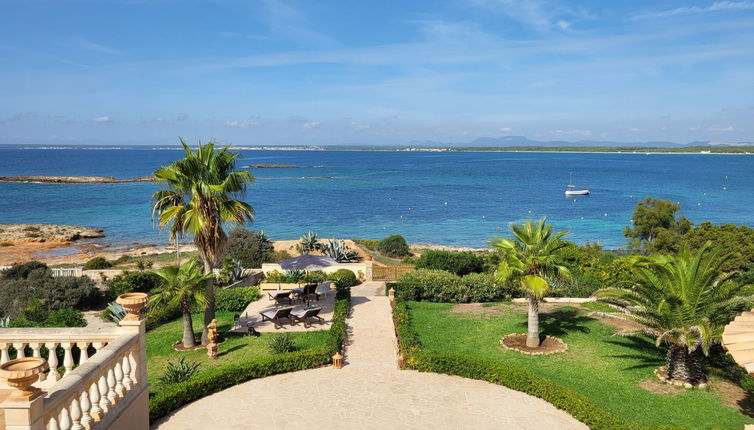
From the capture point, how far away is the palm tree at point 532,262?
14.6 metres

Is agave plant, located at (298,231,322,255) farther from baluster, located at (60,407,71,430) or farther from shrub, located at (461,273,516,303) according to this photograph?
Result: baluster, located at (60,407,71,430)

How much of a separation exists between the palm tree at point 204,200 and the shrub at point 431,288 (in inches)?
342

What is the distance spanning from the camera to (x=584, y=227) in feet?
199

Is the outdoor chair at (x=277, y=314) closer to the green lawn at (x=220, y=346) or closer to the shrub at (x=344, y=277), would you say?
the green lawn at (x=220, y=346)

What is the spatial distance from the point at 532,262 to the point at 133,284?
751 inches

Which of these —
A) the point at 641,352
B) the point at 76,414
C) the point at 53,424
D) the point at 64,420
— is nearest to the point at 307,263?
the point at 641,352

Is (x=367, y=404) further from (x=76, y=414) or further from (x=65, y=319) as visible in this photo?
(x=65, y=319)

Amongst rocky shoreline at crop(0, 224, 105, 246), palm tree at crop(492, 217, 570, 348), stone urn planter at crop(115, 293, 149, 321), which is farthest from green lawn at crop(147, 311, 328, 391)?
rocky shoreline at crop(0, 224, 105, 246)

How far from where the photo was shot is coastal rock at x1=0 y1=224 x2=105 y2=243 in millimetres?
50013

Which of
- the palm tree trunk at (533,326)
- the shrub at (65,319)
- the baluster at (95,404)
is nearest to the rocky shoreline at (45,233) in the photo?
the shrub at (65,319)

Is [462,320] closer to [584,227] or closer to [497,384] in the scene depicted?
[497,384]

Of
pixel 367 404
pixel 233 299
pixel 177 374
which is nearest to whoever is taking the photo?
pixel 367 404

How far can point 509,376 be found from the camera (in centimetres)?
1234

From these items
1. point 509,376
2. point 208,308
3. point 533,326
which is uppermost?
point 208,308
